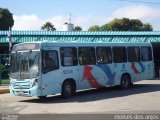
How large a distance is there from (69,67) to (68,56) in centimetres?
52

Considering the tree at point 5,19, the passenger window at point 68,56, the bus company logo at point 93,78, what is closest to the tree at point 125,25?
the tree at point 5,19

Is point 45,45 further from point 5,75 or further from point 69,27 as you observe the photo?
point 69,27

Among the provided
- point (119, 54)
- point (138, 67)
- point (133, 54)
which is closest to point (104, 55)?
point (119, 54)

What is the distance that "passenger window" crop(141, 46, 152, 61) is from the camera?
22.4 m

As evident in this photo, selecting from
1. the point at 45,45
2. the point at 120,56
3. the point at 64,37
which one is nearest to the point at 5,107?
the point at 45,45

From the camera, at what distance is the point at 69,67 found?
17.2 meters

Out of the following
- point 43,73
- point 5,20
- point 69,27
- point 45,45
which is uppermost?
point 5,20

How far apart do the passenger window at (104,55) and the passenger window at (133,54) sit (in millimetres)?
1811

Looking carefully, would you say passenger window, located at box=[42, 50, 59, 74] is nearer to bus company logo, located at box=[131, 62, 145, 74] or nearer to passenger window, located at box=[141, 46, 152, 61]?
bus company logo, located at box=[131, 62, 145, 74]

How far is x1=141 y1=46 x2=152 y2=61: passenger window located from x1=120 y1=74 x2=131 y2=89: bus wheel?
73.5 inches

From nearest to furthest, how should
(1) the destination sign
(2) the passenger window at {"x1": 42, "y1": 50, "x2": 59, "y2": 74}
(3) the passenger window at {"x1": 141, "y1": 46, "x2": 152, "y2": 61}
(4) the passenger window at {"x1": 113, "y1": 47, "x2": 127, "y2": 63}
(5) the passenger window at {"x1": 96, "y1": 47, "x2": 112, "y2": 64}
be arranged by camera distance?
(2) the passenger window at {"x1": 42, "y1": 50, "x2": 59, "y2": 74}
(1) the destination sign
(5) the passenger window at {"x1": 96, "y1": 47, "x2": 112, "y2": 64}
(4) the passenger window at {"x1": 113, "y1": 47, "x2": 127, "y2": 63}
(3) the passenger window at {"x1": 141, "y1": 46, "x2": 152, "y2": 61}

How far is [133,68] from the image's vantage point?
21484 millimetres

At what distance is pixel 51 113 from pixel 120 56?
29.0 feet

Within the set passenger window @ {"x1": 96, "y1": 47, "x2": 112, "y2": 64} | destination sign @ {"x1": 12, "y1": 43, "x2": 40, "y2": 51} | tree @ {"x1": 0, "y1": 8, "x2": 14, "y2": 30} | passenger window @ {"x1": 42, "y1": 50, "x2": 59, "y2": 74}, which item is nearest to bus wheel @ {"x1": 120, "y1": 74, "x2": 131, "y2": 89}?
passenger window @ {"x1": 96, "y1": 47, "x2": 112, "y2": 64}
